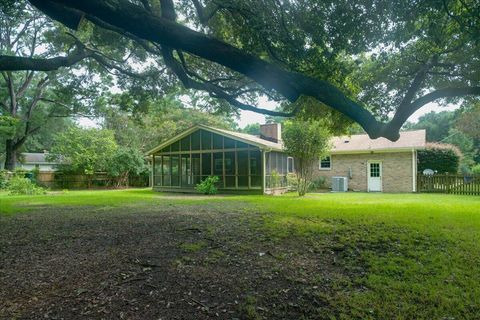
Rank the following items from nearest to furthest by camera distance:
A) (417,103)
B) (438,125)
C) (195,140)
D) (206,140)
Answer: (417,103) → (206,140) → (195,140) → (438,125)

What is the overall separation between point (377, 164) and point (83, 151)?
72.8 ft

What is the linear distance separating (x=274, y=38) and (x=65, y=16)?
3.98 m

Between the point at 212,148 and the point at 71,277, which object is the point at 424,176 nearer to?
the point at 212,148

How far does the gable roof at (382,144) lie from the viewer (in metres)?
20.1

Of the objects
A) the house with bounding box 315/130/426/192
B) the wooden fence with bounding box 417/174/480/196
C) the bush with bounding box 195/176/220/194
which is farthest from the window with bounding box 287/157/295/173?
the wooden fence with bounding box 417/174/480/196

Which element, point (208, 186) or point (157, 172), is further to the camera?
point (157, 172)

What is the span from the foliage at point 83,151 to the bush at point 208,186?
34.1 feet

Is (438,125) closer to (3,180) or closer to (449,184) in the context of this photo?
(449,184)

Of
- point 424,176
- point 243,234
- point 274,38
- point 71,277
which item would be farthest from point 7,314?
point 424,176

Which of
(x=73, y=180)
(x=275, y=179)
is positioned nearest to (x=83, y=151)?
(x=73, y=180)

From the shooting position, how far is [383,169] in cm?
2103

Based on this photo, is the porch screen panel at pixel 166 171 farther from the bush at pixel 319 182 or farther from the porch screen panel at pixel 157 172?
the bush at pixel 319 182

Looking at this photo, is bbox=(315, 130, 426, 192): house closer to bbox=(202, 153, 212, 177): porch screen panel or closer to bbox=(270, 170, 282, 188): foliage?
bbox=(270, 170, 282, 188): foliage

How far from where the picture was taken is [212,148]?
20.1 meters
